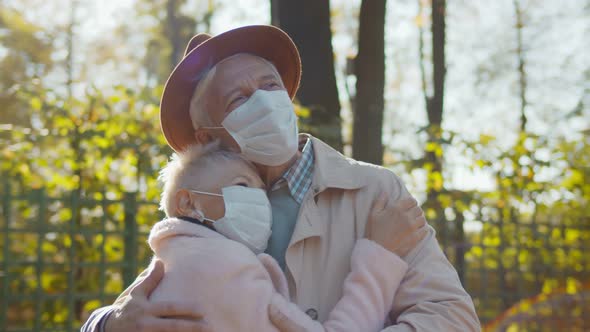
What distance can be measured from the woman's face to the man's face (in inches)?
8.9

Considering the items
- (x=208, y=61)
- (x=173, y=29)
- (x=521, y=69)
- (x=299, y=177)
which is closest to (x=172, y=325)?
(x=299, y=177)

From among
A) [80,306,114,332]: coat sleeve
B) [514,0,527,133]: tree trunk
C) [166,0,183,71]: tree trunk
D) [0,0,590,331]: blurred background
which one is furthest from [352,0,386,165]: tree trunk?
[166,0,183,71]: tree trunk

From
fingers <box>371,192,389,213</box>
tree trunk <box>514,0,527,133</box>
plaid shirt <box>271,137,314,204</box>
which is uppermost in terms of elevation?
tree trunk <box>514,0,527,133</box>

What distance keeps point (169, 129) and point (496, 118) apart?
20057 millimetres

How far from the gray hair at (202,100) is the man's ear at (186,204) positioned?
0.36 m

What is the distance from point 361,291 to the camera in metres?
2.37

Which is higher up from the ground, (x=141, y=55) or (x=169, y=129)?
(x=141, y=55)

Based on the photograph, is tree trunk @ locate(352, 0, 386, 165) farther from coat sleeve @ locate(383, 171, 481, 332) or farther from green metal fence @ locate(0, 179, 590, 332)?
coat sleeve @ locate(383, 171, 481, 332)

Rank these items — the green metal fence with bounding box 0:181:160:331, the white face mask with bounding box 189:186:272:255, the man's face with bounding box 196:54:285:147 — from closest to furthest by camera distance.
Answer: the white face mask with bounding box 189:186:272:255 → the man's face with bounding box 196:54:285:147 → the green metal fence with bounding box 0:181:160:331

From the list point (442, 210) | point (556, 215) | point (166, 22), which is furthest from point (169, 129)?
point (166, 22)

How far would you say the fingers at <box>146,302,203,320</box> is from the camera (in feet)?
7.52

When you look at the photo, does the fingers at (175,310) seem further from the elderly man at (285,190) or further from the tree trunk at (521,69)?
the tree trunk at (521,69)

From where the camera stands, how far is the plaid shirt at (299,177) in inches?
105

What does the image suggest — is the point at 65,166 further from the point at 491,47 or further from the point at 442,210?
the point at 491,47
